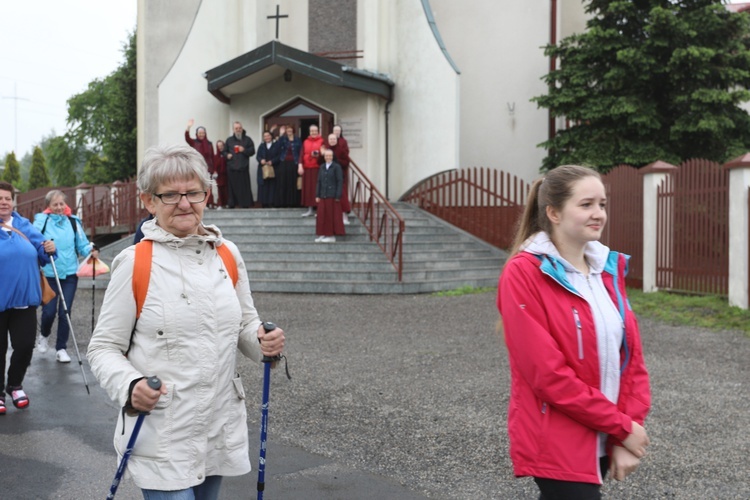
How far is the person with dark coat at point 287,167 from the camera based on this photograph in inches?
800

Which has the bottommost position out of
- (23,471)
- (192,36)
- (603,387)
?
(23,471)

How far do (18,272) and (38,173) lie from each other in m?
64.0

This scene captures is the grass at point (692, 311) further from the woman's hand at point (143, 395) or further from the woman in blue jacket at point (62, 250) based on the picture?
the woman's hand at point (143, 395)

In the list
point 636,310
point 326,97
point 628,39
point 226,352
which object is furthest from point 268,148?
point 226,352

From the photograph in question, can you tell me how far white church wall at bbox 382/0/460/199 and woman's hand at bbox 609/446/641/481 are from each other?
19461 mm

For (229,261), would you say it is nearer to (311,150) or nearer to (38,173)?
(311,150)

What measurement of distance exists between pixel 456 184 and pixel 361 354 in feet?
39.4

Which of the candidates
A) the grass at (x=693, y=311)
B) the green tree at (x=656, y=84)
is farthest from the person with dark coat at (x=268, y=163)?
the grass at (x=693, y=311)

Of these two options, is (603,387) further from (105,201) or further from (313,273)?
(105,201)

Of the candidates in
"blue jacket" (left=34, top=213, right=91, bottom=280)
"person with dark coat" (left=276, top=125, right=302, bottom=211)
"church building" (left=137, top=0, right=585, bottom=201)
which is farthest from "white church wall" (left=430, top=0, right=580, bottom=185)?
"blue jacket" (left=34, top=213, right=91, bottom=280)

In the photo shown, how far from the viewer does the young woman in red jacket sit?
8.98 ft

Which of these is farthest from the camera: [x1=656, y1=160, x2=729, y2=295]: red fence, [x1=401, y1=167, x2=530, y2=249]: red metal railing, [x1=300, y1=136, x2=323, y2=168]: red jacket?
[x1=401, y1=167, x2=530, y2=249]: red metal railing

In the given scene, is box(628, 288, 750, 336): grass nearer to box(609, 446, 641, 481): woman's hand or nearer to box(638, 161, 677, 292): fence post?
box(638, 161, 677, 292): fence post

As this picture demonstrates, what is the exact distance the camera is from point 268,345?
293 cm
